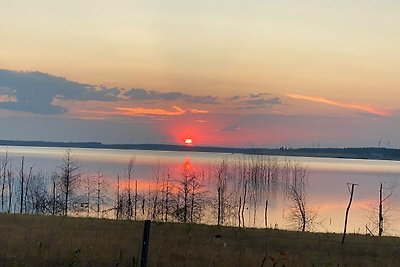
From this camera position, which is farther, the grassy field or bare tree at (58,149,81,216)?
bare tree at (58,149,81,216)

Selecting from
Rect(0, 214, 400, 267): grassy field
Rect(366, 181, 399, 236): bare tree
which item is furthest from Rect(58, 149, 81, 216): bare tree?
Rect(366, 181, 399, 236): bare tree

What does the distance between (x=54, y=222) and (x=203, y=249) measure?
795 cm

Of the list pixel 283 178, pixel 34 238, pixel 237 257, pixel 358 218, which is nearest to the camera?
pixel 237 257

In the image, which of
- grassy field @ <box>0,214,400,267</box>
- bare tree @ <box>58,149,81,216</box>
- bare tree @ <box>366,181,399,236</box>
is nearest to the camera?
grassy field @ <box>0,214,400,267</box>

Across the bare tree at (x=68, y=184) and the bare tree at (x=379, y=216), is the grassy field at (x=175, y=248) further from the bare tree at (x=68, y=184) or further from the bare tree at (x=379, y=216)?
the bare tree at (x=68, y=184)

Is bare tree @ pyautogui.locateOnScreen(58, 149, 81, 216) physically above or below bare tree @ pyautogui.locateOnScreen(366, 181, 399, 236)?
above

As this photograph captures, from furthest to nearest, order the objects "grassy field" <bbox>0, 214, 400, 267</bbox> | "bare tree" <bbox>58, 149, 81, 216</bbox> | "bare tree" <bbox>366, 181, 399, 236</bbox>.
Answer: "bare tree" <bbox>58, 149, 81, 216</bbox>, "bare tree" <bbox>366, 181, 399, 236</bbox>, "grassy field" <bbox>0, 214, 400, 267</bbox>

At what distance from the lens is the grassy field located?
11.0m

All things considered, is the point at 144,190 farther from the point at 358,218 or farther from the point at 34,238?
the point at 34,238

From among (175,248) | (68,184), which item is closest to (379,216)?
(175,248)

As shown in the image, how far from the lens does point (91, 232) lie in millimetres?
15539

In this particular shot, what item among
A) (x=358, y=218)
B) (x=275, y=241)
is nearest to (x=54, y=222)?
(x=275, y=241)

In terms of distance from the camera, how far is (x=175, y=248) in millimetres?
13148

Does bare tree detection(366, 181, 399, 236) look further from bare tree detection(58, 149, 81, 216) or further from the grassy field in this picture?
bare tree detection(58, 149, 81, 216)
